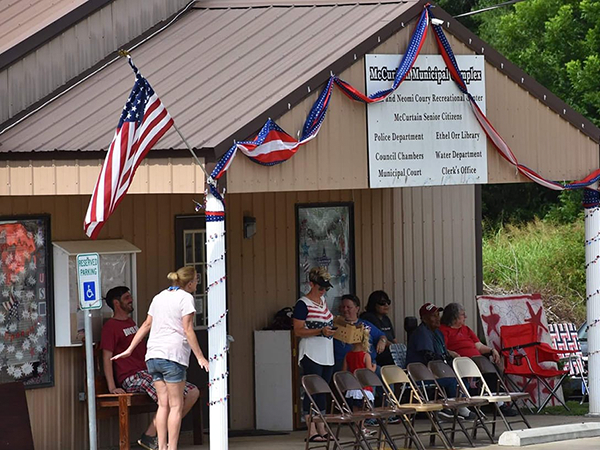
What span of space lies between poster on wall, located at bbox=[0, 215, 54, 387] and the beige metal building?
0.13 metres

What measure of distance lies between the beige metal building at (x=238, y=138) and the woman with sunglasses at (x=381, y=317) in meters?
0.61

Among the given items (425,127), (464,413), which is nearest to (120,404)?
(425,127)

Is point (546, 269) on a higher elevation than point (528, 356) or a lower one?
higher

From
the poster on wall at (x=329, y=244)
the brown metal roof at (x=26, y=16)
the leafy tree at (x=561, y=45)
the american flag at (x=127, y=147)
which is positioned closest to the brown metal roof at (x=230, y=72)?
the american flag at (x=127, y=147)

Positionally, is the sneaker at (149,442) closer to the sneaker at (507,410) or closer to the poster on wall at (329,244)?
the poster on wall at (329,244)

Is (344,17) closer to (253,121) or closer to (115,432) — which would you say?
(253,121)

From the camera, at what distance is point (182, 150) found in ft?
35.5

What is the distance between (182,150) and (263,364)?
3856 millimetres

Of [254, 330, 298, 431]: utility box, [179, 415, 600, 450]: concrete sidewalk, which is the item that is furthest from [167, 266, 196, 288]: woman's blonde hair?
[254, 330, 298, 431]: utility box

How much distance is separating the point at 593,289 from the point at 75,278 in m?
5.79

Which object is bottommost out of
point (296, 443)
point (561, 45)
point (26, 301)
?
point (296, 443)

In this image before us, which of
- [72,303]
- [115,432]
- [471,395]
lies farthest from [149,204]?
[471,395]

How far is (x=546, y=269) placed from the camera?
2525cm

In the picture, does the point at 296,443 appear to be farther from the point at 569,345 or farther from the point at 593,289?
the point at 569,345
